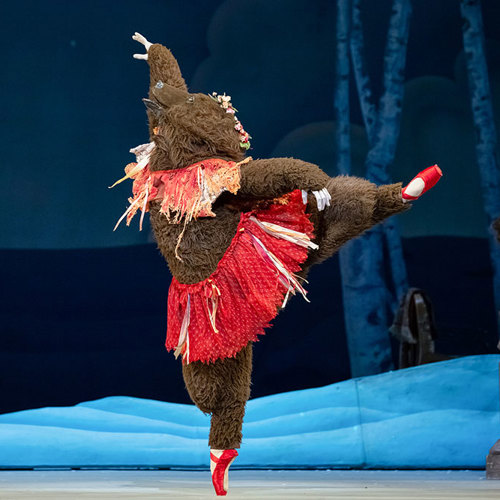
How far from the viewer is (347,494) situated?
107 inches

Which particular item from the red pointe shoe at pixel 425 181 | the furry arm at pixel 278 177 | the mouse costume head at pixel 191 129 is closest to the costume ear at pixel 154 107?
the mouse costume head at pixel 191 129

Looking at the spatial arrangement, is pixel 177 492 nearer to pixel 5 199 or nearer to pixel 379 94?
pixel 5 199

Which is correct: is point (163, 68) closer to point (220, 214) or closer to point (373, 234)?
point (220, 214)

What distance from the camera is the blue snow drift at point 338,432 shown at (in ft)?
12.5

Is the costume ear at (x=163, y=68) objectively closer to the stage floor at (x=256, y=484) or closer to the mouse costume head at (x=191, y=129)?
the mouse costume head at (x=191, y=129)

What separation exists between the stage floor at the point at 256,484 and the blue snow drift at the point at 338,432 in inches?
4.9

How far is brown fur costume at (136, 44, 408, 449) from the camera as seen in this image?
245 centimetres

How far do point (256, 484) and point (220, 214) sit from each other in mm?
1136

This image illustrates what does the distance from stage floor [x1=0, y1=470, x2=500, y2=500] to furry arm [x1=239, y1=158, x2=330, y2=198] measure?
91 cm

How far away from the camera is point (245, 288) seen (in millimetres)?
2434

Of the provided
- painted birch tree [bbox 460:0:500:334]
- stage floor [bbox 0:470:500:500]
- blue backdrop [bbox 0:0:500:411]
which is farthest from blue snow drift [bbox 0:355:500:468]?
painted birch tree [bbox 460:0:500:334]

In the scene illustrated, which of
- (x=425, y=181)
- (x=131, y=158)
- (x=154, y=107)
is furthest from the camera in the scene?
(x=131, y=158)

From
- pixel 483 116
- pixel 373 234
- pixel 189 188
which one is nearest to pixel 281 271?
pixel 189 188

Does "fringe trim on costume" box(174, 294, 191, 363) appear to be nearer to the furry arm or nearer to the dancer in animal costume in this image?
the dancer in animal costume
